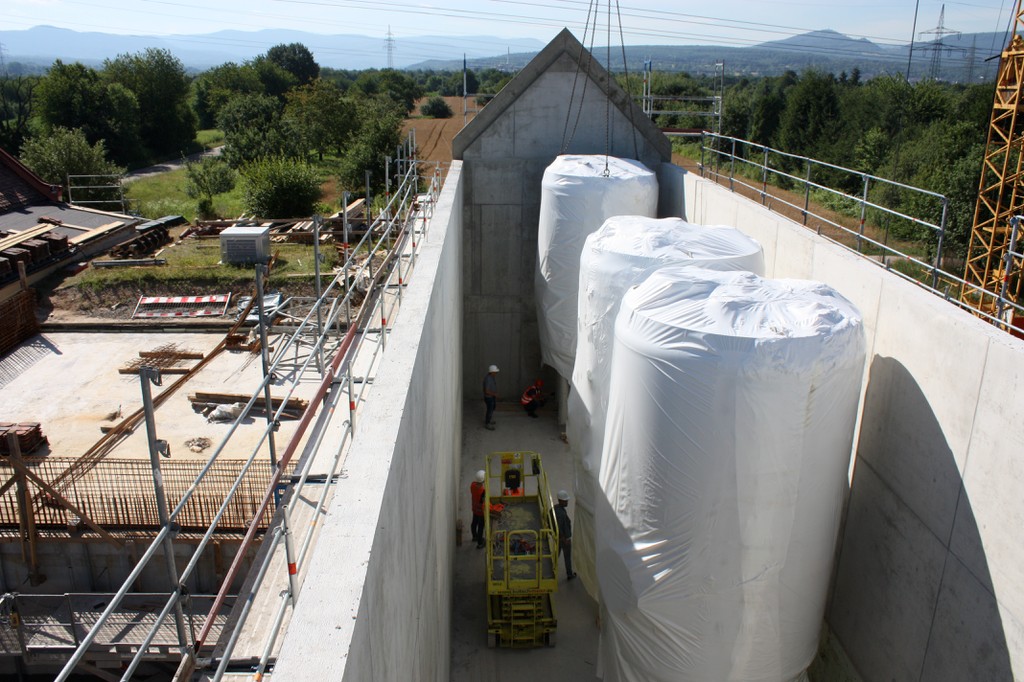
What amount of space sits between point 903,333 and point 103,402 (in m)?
13.4

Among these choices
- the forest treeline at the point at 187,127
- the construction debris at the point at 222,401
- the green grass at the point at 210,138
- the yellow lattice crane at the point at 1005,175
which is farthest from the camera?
the green grass at the point at 210,138

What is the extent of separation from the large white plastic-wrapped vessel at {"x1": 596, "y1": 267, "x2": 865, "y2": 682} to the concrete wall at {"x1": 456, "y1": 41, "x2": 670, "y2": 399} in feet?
29.5

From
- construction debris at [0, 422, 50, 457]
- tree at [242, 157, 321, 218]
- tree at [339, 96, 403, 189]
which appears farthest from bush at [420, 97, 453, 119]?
construction debris at [0, 422, 50, 457]

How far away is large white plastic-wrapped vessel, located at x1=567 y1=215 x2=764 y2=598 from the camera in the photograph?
7.94 metres

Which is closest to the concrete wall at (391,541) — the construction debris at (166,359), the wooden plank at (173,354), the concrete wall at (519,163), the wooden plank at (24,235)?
the concrete wall at (519,163)

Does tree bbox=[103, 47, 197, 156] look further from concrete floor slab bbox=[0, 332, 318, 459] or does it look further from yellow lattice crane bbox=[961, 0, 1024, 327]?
yellow lattice crane bbox=[961, 0, 1024, 327]

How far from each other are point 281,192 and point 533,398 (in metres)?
19.2

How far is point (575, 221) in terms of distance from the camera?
11828 mm

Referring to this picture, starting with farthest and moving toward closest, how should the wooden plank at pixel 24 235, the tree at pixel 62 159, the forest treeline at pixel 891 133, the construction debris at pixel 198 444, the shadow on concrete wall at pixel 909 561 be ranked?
the tree at pixel 62 159 < the forest treeline at pixel 891 133 < the wooden plank at pixel 24 235 < the construction debris at pixel 198 444 < the shadow on concrete wall at pixel 909 561

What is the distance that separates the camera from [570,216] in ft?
38.9

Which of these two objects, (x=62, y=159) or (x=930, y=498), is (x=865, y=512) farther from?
(x=62, y=159)

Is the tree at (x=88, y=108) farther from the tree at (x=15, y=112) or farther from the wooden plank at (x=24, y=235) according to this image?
the wooden plank at (x=24, y=235)

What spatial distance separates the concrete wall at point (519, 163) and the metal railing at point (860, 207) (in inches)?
80.0

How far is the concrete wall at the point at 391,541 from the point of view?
2.99m
